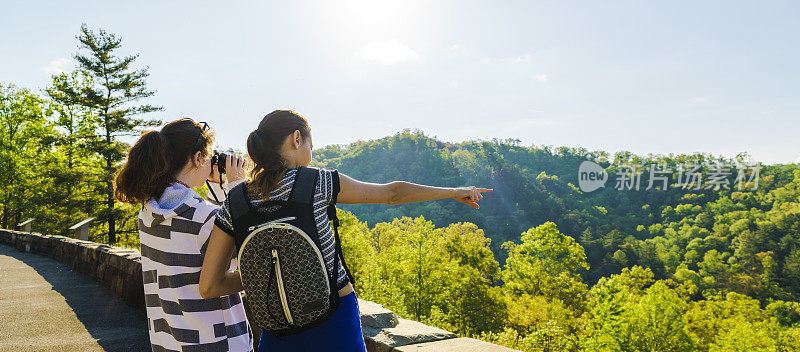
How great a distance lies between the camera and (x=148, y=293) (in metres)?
1.65

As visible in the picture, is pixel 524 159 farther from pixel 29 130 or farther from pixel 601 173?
pixel 29 130

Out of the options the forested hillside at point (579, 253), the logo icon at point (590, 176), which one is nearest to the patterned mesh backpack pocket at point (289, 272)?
the forested hillside at point (579, 253)

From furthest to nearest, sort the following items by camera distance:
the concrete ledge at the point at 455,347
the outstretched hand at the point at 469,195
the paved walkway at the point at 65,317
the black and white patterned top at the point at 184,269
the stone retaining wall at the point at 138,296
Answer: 1. the paved walkway at the point at 65,317
2. the stone retaining wall at the point at 138,296
3. the concrete ledge at the point at 455,347
4. the outstretched hand at the point at 469,195
5. the black and white patterned top at the point at 184,269

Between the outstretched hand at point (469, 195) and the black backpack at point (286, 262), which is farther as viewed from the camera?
the outstretched hand at point (469, 195)

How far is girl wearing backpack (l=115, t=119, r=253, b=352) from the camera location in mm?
1524

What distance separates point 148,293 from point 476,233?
5316 centimetres

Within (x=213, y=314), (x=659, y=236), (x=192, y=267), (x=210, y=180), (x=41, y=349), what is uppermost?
(x=210, y=180)

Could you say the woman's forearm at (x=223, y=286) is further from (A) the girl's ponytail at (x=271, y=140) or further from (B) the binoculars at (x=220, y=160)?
(B) the binoculars at (x=220, y=160)

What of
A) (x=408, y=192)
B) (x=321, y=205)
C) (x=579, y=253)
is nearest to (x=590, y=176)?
(x=579, y=253)

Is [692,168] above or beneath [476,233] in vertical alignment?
above

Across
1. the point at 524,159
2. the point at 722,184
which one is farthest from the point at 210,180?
the point at 524,159

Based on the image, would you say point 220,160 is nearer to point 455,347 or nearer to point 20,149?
point 455,347

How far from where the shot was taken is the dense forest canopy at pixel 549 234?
2098 cm

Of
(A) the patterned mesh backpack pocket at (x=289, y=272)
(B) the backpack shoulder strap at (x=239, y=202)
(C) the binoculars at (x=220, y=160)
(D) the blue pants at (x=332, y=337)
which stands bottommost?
(D) the blue pants at (x=332, y=337)
